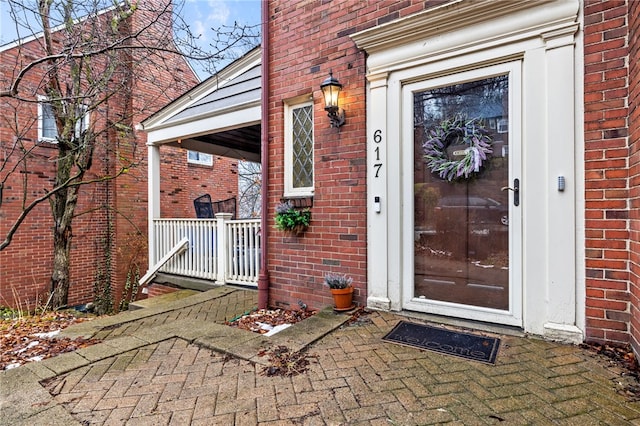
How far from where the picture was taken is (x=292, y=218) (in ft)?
10.8

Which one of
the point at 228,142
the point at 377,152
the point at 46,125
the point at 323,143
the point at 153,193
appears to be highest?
the point at 46,125

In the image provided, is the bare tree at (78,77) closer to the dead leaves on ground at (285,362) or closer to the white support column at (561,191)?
the white support column at (561,191)

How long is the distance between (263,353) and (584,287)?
86.7 inches

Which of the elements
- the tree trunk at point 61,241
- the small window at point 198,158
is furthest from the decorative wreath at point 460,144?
the small window at point 198,158

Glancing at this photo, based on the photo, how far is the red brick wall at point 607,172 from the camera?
2072 millimetres

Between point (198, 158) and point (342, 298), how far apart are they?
297 inches

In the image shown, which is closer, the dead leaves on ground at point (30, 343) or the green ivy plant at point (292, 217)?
the dead leaves on ground at point (30, 343)

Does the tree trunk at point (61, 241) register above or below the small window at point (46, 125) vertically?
below

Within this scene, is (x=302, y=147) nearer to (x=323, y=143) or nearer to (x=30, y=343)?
(x=323, y=143)

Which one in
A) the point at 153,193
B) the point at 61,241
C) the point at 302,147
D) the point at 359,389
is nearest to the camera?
the point at 359,389

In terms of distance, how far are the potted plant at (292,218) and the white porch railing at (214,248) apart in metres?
1.39

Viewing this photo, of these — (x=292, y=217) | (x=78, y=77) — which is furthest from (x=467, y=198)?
(x=78, y=77)

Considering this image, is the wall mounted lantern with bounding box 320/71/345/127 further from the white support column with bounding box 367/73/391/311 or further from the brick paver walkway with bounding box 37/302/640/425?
the brick paver walkway with bounding box 37/302/640/425

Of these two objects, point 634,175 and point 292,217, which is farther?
point 292,217
